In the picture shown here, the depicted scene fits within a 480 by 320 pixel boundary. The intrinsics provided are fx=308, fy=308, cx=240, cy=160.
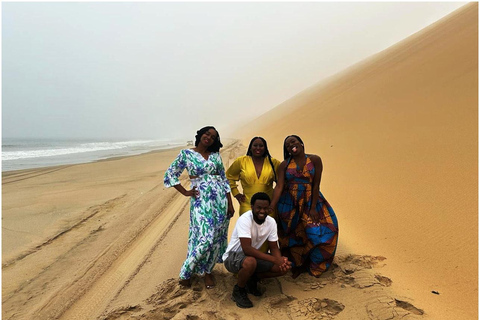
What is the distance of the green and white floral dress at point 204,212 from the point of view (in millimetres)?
3334

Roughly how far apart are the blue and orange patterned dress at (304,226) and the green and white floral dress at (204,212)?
0.68 meters

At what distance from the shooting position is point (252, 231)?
302 cm

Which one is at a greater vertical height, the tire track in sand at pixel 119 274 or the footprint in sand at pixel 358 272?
the footprint in sand at pixel 358 272

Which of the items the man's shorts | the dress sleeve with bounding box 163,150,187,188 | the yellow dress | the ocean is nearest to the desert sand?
the man's shorts

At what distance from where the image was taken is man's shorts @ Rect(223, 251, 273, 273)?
297cm

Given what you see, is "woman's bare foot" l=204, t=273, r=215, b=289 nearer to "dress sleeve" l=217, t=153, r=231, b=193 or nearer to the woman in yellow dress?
the woman in yellow dress

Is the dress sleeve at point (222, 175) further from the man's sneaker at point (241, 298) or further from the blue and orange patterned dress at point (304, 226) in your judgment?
the man's sneaker at point (241, 298)

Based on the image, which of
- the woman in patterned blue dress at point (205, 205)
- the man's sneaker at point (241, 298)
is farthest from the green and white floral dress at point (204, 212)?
the man's sneaker at point (241, 298)

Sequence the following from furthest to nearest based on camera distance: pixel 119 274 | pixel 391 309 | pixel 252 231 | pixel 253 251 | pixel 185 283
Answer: pixel 119 274
pixel 185 283
pixel 252 231
pixel 253 251
pixel 391 309

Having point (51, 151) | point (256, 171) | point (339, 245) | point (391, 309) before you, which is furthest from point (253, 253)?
point (51, 151)

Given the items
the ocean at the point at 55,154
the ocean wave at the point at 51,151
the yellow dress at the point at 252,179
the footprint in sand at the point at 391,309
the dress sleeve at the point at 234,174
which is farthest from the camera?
the ocean wave at the point at 51,151

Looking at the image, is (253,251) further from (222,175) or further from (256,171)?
(222,175)

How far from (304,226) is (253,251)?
2.67 ft

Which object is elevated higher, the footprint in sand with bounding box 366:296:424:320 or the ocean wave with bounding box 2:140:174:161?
the ocean wave with bounding box 2:140:174:161
